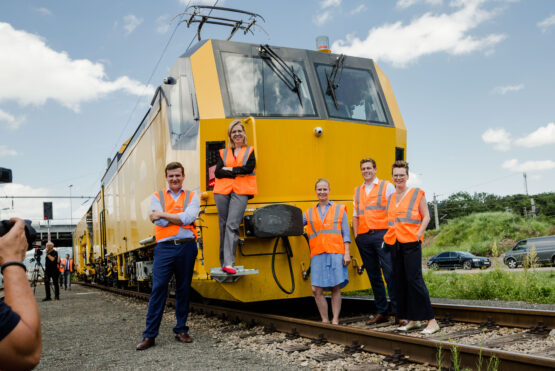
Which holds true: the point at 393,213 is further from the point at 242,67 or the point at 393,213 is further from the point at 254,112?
the point at 242,67

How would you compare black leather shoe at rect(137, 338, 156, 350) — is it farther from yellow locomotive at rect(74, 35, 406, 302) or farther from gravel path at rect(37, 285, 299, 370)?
yellow locomotive at rect(74, 35, 406, 302)

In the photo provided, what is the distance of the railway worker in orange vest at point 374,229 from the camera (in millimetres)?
5508

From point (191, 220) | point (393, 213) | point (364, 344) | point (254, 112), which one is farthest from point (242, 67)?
point (364, 344)

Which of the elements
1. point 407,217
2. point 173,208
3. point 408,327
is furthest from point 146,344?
point 407,217

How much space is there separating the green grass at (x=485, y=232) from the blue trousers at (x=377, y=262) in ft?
90.3

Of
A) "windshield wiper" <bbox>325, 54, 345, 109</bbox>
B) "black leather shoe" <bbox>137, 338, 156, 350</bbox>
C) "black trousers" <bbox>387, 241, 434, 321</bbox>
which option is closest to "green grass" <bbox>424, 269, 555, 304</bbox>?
"black trousers" <bbox>387, 241, 434, 321</bbox>

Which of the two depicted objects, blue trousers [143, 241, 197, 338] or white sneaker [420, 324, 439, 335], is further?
blue trousers [143, 241, 197, 338]

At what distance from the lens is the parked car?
21.7 m

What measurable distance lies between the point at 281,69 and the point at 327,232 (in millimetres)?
2086

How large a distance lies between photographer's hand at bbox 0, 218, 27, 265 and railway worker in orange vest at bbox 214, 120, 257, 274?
352cm

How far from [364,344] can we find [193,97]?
3.25m

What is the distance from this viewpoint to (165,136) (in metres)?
6.75

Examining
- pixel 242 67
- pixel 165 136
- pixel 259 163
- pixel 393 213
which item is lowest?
pixel 393 213

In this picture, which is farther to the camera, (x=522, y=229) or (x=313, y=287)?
(x=522, y=229)
